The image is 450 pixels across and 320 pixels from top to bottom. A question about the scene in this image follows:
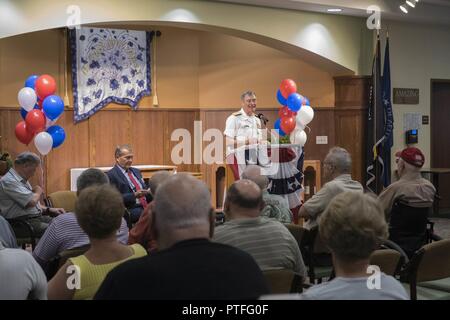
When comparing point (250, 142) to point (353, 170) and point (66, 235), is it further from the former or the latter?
point (66, 235)

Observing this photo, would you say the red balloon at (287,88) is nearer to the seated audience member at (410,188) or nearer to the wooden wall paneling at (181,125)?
the wooden wall paneling at (181,125)

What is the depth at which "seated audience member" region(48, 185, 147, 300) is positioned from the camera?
2410 mm

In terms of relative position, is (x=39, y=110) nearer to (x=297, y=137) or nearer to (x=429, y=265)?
(x=297, y=137)

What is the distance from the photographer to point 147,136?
9352 millimetres

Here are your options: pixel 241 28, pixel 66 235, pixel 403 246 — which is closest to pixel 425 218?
pixel 403 246

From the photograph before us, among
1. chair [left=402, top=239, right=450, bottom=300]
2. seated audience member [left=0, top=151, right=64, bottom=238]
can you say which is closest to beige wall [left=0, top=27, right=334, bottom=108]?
seated audience member [left=0, top=151, right=64, bottom=238]

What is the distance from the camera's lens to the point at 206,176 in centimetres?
926

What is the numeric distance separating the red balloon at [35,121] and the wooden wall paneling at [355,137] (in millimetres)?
4601

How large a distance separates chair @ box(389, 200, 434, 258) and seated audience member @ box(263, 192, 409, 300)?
2.47 m

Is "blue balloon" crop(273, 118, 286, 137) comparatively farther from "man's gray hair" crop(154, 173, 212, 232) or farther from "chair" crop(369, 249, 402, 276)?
"man's gray hair" crop(154, 173, 212, 232)

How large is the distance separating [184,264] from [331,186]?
271cm

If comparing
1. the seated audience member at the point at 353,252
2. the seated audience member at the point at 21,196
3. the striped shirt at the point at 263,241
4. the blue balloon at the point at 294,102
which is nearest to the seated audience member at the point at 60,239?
the striped shirt at the point at 263,241

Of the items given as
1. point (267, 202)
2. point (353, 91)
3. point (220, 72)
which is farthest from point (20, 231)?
point (353, 91)

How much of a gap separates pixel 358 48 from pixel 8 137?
5264mm
